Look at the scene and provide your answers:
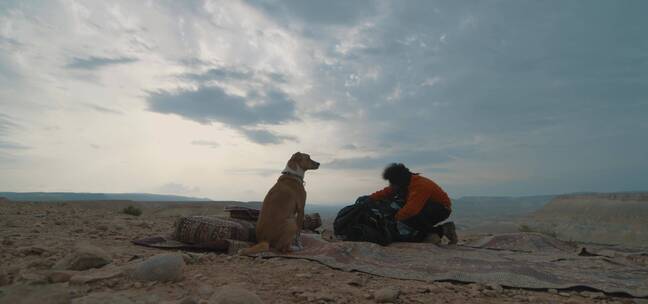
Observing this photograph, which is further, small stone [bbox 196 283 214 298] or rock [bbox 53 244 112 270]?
rock [bbox 53 244 112 270]

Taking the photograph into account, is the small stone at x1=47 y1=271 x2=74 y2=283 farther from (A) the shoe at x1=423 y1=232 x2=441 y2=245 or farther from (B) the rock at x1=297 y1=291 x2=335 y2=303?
(A) the shoe at x1=423 y1=232 x2=441 y2=245

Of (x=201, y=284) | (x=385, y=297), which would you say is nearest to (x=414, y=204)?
(x=385, y=297)

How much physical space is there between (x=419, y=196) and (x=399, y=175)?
0.57 meters

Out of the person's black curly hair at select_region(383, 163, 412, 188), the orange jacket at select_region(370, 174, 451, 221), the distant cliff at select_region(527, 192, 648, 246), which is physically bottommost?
the distant cliff at select_region(527, 192, 648, 246)

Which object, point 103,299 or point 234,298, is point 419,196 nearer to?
point 234,298

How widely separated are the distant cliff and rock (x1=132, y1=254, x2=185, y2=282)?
1455cm

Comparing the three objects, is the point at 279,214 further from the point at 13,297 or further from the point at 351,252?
the point at 13,297

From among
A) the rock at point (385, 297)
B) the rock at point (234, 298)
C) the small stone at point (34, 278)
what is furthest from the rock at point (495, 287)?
the small stone at point (34, 278)

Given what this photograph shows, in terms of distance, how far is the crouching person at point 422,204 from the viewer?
22.2 ft

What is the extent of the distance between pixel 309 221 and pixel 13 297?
6002mm

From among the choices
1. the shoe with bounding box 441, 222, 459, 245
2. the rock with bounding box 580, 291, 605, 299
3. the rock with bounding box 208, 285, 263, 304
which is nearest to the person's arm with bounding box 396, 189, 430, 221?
the shoe with bounding box 441, 222, 459, 245

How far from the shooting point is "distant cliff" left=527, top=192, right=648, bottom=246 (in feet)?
49.0

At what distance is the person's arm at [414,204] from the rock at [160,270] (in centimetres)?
425

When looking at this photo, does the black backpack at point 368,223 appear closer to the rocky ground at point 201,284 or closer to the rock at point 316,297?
the rocky ground at point 201,284
